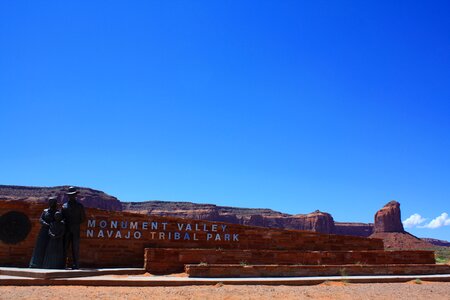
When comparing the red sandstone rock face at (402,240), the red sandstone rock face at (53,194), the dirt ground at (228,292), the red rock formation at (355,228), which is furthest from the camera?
the red rock formation at (355,228)

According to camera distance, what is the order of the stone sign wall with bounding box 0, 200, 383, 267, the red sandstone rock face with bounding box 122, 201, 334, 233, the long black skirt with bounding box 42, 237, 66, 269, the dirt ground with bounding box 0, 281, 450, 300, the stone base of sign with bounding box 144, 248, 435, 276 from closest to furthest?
the dirt ground with bounding box 0, 281, 450, 300
the long black skirt with bounding box 42, 237, 66, 269
the stone base of sign with bounding box 144, 248, 435, 276
the stone sign wall with bounding box 0, 200, 383, 267
the red sandstone rock face with bounding box 122, 201, 334, 233

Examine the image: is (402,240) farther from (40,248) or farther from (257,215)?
(40,248)

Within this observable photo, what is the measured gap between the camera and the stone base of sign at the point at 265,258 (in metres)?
12.1

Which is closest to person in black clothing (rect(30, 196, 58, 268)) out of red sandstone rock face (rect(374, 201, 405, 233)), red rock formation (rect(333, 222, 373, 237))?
red sandstone rock face (rect(374, 201, 405, 233))

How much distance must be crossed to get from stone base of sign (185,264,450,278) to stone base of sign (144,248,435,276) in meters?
0.92

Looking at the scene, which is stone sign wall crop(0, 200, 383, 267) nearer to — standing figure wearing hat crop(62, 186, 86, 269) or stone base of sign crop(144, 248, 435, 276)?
standing figure wearing hat crop(62, 186, 86, 269)

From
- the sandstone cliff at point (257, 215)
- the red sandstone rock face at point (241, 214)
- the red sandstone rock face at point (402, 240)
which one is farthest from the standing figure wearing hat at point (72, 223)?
the red sandstone rock face at point (402, 240)

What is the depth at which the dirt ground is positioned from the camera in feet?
27.0

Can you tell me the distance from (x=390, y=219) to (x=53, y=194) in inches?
2960

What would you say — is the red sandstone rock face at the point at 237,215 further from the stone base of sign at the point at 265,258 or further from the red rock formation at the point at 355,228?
the stone base of sign at the point at 265,258

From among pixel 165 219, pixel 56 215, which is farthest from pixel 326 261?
pixel 56 215

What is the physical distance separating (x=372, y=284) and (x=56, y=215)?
9245mm

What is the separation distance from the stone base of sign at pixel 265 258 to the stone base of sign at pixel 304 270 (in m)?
0.92

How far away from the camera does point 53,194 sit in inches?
2997
